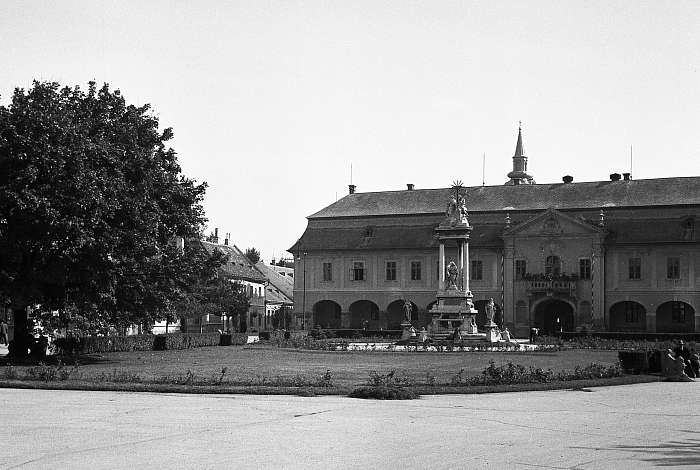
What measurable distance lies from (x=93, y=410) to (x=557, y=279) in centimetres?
5780

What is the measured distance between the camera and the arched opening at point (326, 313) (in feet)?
271

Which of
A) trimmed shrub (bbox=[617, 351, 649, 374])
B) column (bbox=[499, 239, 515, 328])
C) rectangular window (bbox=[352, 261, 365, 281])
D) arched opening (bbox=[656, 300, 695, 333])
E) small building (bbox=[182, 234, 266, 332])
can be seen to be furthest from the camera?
small building (bbox=[182, 234, 266, 332])

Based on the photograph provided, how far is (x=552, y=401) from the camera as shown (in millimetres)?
21062

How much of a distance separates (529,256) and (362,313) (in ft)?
51.4

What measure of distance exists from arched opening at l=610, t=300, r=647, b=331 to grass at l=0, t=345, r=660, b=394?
89.6 feet

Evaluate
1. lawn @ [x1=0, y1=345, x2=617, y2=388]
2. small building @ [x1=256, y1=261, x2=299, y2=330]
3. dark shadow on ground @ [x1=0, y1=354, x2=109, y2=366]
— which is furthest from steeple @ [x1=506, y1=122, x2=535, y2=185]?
dark shadow on ground @ [x1=0, y1=354, x2=109, y2=366]

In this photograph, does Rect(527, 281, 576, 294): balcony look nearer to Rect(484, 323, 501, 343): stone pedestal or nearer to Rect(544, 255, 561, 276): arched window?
Rect(544, 255, 561, 276): arched window

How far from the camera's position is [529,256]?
74.8m

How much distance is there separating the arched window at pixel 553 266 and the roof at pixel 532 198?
4.65 meters

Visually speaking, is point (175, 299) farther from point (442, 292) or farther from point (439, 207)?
point (439, 207)

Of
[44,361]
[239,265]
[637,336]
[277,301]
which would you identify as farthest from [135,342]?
[277,301]

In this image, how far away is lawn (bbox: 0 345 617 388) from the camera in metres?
27.7

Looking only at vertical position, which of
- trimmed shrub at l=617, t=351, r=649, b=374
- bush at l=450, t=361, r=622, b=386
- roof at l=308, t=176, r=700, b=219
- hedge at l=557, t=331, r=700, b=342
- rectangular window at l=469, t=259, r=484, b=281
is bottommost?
bush at l=450, t=361, r=622, b=386

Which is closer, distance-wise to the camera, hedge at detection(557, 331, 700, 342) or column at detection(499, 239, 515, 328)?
hedge at detection(557, 331, 700, 342)
